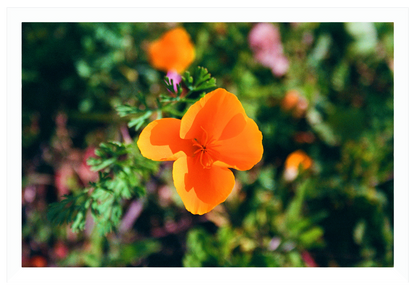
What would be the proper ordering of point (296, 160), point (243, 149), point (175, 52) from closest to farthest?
point (243, 149) < point (175, 52) < point (296, 160)

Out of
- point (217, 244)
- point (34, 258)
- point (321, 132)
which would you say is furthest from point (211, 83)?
point (34, 258)

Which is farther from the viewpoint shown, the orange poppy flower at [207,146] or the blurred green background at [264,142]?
the blurred green background at [264,142]

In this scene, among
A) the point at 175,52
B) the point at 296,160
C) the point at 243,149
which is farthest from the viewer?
the point at 296,160

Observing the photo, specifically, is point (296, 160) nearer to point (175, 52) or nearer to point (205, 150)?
point (175, 52)

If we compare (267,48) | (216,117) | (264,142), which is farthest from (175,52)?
(216,117)

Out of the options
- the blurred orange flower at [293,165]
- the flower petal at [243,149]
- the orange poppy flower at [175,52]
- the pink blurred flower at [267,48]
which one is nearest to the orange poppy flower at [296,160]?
the blurred orange flower at [293,165]

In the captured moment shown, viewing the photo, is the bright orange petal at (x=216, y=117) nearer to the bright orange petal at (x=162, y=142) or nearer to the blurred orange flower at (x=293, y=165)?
the bright orange petal at (x=162, y=142)

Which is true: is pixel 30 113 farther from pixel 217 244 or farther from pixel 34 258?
pixel 217 244
